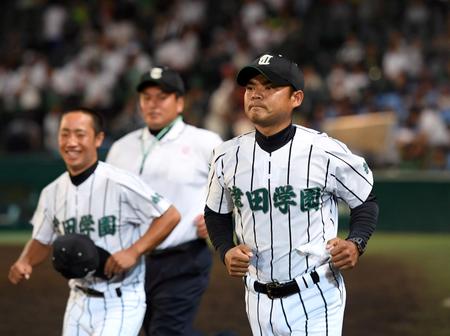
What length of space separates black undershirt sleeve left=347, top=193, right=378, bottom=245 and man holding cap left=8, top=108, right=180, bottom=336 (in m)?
1.42

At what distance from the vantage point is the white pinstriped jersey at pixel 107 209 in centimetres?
586

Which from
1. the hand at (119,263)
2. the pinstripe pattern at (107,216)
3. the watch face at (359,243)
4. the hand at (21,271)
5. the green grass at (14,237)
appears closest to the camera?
the watch face at (359,243)

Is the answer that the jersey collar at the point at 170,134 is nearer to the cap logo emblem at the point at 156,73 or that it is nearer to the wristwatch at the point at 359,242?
the cap logo emblem at the point at 156,73

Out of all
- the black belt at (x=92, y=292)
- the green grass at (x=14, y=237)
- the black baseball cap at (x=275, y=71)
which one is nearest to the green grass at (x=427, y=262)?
the black belt at (x=92, y=292)

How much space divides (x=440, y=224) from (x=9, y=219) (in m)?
6.83

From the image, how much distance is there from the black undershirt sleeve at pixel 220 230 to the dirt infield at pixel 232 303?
3.36 m

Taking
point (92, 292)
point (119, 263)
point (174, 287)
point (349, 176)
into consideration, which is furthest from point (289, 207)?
point (174, 287)

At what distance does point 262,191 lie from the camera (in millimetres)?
4902

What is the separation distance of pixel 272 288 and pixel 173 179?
2.03 metres

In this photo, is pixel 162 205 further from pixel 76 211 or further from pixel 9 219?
pixel 9 219

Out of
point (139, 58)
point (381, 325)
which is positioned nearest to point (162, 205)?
point (381, 325)

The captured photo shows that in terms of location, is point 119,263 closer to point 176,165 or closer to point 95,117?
point 95,117

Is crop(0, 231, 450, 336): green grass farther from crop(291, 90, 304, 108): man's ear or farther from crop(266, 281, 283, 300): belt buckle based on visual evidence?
crop(291, 90, 304, 108): man's ear

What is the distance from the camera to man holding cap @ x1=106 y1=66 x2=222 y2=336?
668 centimetres
